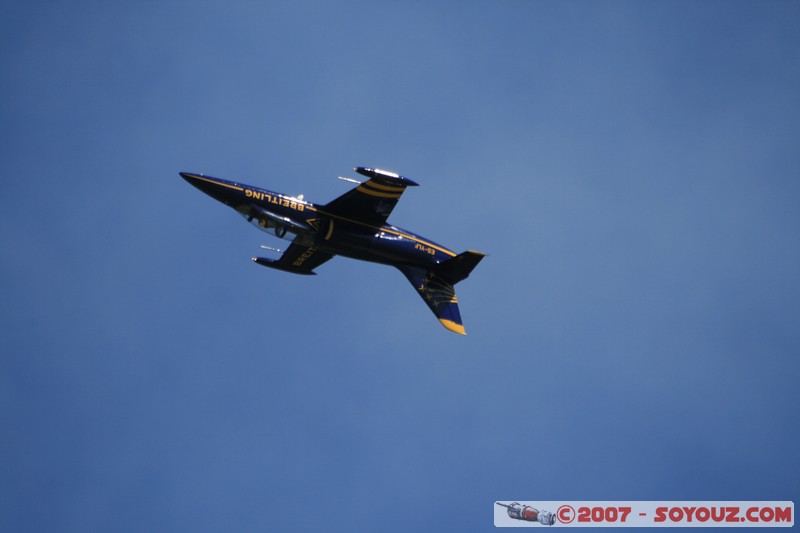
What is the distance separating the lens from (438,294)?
6166cm

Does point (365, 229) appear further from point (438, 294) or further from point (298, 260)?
point (298, 260)

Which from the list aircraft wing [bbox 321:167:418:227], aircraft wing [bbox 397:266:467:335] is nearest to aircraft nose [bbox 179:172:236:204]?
aircraft wing [bbox 321:167:418:227]

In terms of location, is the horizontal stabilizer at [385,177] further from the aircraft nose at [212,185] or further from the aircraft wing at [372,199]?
the aircraft nose at [212,185]

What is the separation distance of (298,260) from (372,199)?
8.47 metres

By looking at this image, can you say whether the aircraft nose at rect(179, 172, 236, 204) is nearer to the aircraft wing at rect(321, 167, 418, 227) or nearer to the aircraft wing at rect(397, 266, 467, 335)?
the aircraft wing at rect(321, 167, 418, 227)

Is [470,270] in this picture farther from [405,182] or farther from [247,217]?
[247,217]

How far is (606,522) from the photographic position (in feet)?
197

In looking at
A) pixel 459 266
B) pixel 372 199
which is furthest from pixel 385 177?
pixel 459 266

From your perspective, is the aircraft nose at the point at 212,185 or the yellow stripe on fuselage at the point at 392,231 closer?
the aircraft nose at the point at 212,185

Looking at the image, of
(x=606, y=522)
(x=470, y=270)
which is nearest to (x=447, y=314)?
(x=470, y=270)

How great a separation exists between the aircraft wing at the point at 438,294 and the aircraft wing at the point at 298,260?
6.34 metres

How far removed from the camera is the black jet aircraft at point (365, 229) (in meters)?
58.0

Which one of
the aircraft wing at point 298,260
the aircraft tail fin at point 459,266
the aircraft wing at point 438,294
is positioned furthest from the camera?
the aircraft wing at point 298,260

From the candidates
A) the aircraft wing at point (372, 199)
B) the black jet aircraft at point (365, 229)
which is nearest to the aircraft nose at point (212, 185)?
the black jet aircraft at point (365, 229)
